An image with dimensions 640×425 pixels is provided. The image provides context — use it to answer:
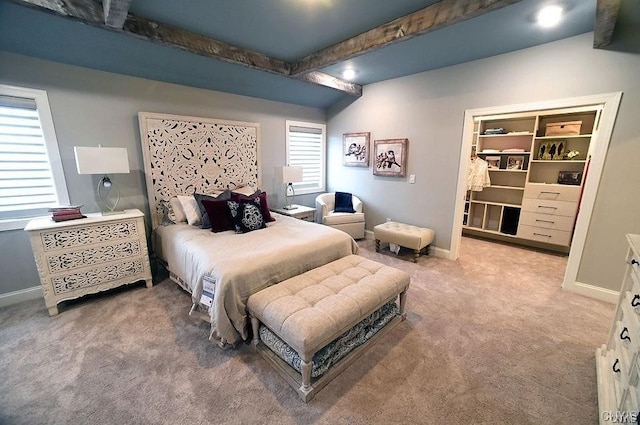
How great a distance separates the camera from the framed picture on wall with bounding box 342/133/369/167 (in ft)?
14.5

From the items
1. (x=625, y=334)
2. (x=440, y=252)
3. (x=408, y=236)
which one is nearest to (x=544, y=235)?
(x=440, y=252)

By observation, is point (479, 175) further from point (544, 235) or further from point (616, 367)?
point (616, 367)

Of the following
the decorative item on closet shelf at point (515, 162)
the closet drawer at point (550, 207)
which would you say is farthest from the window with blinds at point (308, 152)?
the closet drawer at point (550, 207)

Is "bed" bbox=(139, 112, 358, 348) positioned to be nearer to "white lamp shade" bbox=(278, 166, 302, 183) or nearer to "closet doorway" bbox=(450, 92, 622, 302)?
"white lamp shade" bbox=(278, 166, 302, 183)

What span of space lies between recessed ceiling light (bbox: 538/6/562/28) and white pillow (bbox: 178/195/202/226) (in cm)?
389

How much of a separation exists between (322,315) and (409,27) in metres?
2.50

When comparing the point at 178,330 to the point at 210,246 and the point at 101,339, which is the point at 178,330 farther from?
the point at 210,246

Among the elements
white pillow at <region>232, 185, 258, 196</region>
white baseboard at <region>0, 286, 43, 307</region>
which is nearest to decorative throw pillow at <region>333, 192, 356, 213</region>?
white pillow at <region>232, 185, 258, 196</region>

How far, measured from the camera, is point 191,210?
9.98 ft

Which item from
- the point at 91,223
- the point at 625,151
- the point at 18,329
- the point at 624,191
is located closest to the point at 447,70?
the point at 625,151

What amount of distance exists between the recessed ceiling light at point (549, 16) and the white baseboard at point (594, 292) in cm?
267

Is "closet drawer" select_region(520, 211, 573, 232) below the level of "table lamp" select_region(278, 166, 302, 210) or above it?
below

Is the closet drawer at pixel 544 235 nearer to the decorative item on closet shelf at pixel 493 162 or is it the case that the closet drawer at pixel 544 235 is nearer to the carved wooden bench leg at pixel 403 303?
the decorative item on closet shelf at pixel 493 162

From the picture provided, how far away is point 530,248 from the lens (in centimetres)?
420
